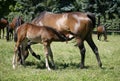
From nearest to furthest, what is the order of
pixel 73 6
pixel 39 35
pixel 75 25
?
pixel 39 35 → pixel 75 25 → pixel 73 6

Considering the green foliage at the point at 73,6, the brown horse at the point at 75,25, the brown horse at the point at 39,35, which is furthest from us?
the green foliage at the point at 73,6

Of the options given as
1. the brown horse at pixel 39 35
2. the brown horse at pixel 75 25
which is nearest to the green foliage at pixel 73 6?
the brown horse at pixel 75 25

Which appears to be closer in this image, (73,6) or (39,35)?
(39,35)

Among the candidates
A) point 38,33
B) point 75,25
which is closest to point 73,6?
point 75,25

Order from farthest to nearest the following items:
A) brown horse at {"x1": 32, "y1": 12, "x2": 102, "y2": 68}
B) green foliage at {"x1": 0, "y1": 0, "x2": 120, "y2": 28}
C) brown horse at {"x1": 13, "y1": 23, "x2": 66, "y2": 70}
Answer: green foliage at {"x1": 0, "y1": 0, "x2": 120, "y2": 28} → brown horse at {"x1": 32, "y1": 12, "x2": 102, "y2": 68} → brown horse at {"x1": 13, "y1": 23, "x2": 66, "y2": 70}

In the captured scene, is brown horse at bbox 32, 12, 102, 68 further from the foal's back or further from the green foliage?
the green foliage

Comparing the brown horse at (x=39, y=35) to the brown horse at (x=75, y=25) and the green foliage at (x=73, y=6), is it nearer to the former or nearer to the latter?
the brown horse at (x=75, y=25)

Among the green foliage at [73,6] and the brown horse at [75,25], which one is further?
the green foliage at [73,6]

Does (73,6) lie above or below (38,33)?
below

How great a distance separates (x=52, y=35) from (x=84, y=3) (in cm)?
2624

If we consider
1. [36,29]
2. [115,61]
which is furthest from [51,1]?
[36,29]

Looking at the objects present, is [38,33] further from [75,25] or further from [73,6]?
[73,6]

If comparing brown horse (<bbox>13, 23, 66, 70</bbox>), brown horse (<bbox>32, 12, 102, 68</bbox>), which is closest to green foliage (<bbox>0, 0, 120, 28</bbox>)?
brown horse (<bbox>32, 12, 102, 68</bbox>)

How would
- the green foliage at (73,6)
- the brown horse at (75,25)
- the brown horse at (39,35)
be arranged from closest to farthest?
the brown horse at (39,35)
the brown horse at (75,25)
the green foliage at (73,6)
